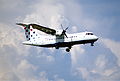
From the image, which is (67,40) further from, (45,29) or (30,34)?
(30,34)

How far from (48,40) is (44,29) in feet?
12.8

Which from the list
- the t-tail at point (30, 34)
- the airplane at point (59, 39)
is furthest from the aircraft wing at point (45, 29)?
the t-tail at point (30, 34)

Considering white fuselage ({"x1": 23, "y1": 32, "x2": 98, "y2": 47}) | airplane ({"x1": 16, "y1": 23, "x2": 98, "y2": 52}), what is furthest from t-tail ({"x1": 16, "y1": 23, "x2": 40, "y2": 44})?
white fuselage ({"x1": 23, "y1": 32, "x2": 98, "y2": 47})

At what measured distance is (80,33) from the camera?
103312 mm

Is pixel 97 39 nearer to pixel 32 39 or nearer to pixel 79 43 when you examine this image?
pixel 79 43

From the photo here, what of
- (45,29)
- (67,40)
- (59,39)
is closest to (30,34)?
(45,29)

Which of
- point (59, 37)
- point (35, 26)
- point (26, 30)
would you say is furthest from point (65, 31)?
point (26, 30)

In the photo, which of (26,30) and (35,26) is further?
(26,30)

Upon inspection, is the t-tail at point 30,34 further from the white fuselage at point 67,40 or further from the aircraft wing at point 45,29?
the aircraft wing at point 45,29

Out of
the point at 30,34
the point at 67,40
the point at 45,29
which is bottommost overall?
the point at 67,40

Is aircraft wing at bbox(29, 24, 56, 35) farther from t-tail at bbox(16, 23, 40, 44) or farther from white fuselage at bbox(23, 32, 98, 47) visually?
t-tail at bbox(16, 23, 40, 44)

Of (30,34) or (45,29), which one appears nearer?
(45,29)

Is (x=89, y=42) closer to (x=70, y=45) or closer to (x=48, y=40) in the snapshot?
(x=70, y=45)

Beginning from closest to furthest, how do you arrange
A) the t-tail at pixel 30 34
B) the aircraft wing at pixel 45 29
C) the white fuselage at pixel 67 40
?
the white fuselage at pixel 67 40 < the aircraft wing at pixel 45 29 < the t-tail at pixel 30 34
